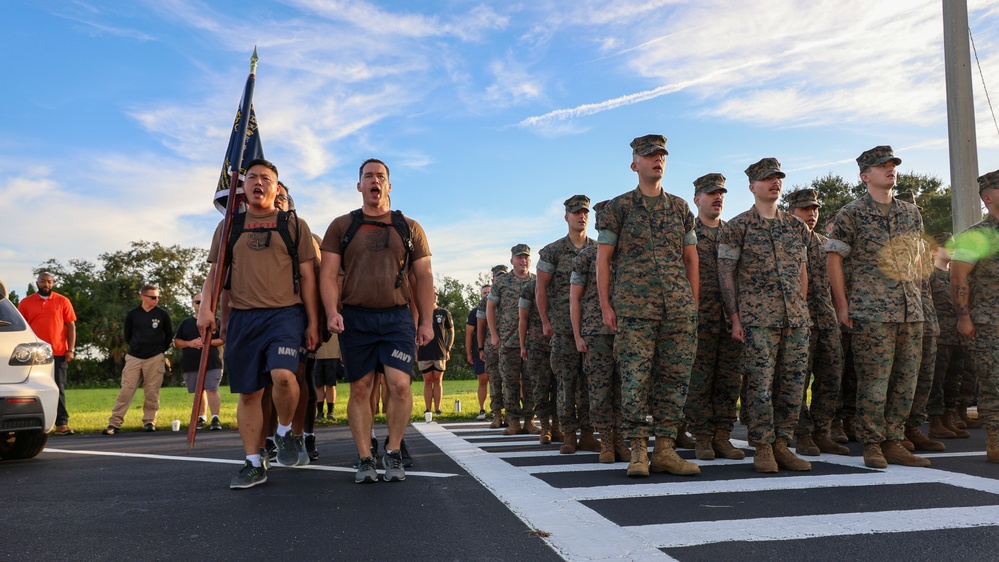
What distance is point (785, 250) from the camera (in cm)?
611

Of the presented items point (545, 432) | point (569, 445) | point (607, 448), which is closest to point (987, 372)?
point (607, 448)

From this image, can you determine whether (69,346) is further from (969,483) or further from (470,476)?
(969,483)

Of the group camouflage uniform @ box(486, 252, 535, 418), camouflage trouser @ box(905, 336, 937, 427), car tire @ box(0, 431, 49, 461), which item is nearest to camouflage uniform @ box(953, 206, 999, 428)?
camouflage trouser @ box(905, 336, 937, 427)

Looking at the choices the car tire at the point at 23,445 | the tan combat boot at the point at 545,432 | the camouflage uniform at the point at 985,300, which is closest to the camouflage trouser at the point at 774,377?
the camouflage uniform at the point at 985,300

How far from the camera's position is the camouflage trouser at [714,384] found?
22.0 feet

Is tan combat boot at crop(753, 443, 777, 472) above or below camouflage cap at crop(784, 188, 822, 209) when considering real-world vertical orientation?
below

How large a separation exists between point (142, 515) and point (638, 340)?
3.44 meters

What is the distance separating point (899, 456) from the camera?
19.6 feet

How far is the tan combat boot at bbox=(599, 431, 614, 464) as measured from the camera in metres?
6.50

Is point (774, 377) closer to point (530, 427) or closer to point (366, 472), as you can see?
point (366, 472)

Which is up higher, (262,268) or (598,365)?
(262,268)

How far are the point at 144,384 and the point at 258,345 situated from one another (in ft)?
24.7

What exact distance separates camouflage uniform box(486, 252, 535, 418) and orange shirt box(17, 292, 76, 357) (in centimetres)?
624

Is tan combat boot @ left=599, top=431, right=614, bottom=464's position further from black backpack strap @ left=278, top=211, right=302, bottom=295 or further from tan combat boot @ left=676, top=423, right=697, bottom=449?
black backpack strap @ left=278, top=211, right=302, bottom=295
